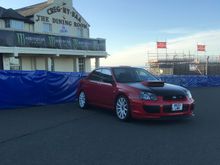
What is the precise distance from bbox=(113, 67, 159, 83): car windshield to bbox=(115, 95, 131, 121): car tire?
68 centimetres

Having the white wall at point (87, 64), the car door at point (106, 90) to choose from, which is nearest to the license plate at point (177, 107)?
the car door at point (106, 90)

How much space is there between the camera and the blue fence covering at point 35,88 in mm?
13000

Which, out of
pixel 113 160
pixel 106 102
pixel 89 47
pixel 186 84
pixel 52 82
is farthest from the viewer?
pixel 89 47

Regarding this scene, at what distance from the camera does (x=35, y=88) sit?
13.9 meters

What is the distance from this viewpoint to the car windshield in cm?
1029

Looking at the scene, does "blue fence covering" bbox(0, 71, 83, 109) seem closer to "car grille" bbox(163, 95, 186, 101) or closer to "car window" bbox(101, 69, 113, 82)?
"car window" bbox(101, 69, 113, 82)

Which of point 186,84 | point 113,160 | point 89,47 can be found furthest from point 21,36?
point 113,160

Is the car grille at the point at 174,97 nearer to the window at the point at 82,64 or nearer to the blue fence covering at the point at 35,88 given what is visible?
the blue fence covering at the point at 35,88

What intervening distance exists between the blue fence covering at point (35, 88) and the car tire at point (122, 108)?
4870 millimetres

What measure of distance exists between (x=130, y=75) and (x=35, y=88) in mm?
4846

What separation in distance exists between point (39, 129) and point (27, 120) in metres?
1.59

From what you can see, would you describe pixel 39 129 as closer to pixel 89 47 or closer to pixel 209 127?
pixel 209 127

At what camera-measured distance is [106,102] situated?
10586 millimetres

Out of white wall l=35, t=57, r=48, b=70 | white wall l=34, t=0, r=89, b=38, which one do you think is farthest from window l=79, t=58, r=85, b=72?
white wall l=35, t=57, r=48, b=70
